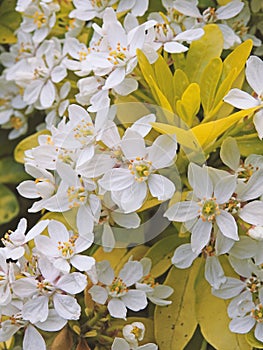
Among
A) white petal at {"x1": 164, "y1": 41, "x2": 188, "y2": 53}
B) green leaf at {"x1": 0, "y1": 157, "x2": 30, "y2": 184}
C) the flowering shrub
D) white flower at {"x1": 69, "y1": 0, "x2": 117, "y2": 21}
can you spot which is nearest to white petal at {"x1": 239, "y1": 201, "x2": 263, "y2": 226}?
the flowering shrub

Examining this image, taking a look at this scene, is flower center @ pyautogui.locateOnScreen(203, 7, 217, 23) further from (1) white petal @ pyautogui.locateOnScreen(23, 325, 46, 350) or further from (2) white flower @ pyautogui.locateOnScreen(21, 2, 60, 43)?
(1) white petal @ pyautogui.locateOnScreen(23, 325, 46, 350)

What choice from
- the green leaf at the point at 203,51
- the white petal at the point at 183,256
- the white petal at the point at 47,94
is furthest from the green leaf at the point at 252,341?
the white petal at the point at 47,94

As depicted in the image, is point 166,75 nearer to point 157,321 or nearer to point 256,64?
point 256,64

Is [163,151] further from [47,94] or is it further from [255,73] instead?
[47,94]

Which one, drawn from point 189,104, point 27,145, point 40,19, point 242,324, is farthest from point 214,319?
point 40,19

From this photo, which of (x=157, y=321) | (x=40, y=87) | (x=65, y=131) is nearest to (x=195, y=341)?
(x=157, y=321)

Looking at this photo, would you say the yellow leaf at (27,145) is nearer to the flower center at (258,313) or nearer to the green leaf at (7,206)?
the green leaf at (7,206)
